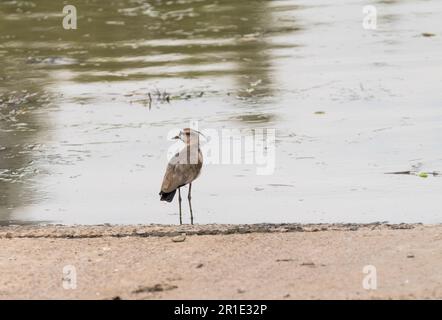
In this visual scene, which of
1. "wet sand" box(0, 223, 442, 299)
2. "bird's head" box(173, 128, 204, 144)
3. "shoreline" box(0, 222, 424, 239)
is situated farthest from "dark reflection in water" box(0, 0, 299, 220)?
"wet sand" box(0, 223, 442, 299)

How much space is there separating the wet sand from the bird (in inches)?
26.4

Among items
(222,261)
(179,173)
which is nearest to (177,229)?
(179,173)

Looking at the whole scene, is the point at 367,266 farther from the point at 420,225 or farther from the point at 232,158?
the point at 232,158

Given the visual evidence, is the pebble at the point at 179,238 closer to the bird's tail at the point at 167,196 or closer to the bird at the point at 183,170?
the bird at the point at 183,170

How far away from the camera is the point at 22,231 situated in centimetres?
1034

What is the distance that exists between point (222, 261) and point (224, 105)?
6.17 m

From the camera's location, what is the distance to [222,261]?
29.3 ft

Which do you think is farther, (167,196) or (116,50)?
(116,50)

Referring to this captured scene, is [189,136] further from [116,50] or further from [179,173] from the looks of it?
[116,50]

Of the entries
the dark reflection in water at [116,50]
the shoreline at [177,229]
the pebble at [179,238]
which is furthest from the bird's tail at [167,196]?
the dark reflection in water at [116,50]
